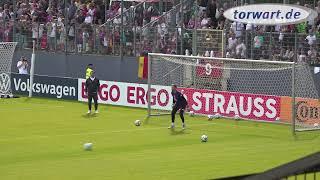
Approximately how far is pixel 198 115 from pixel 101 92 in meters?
7.03

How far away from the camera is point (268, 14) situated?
33312mm

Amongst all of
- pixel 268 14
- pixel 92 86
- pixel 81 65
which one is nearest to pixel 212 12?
pixel 268 14

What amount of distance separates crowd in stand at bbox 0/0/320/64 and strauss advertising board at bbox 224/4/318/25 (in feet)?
2.47

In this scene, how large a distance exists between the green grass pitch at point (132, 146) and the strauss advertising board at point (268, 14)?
5414 millimetres

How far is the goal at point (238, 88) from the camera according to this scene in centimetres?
2689

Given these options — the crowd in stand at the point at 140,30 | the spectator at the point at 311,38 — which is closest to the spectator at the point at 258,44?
the crowd in stand at the point at 140,30

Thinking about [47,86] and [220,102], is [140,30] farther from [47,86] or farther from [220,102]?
[220,102]

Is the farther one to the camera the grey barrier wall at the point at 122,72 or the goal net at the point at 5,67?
the goal net at the point at 5,67

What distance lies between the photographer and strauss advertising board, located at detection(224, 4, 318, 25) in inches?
1269

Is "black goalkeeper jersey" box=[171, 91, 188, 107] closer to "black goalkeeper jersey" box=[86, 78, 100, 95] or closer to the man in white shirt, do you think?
"black goalkeeper jersey" box=[86, 78, 100, 95]

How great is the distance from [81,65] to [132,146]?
20315 millimetres

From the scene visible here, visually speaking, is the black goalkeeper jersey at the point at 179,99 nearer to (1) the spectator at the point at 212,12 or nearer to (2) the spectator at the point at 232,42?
Result: (2) the spectator at the point at 232,42

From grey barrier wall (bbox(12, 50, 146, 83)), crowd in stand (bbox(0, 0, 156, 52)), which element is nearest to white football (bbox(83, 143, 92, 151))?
grey barrier wall (bbox(12, 50, 146, 83))

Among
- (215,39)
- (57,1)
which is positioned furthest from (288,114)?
(57,1)
